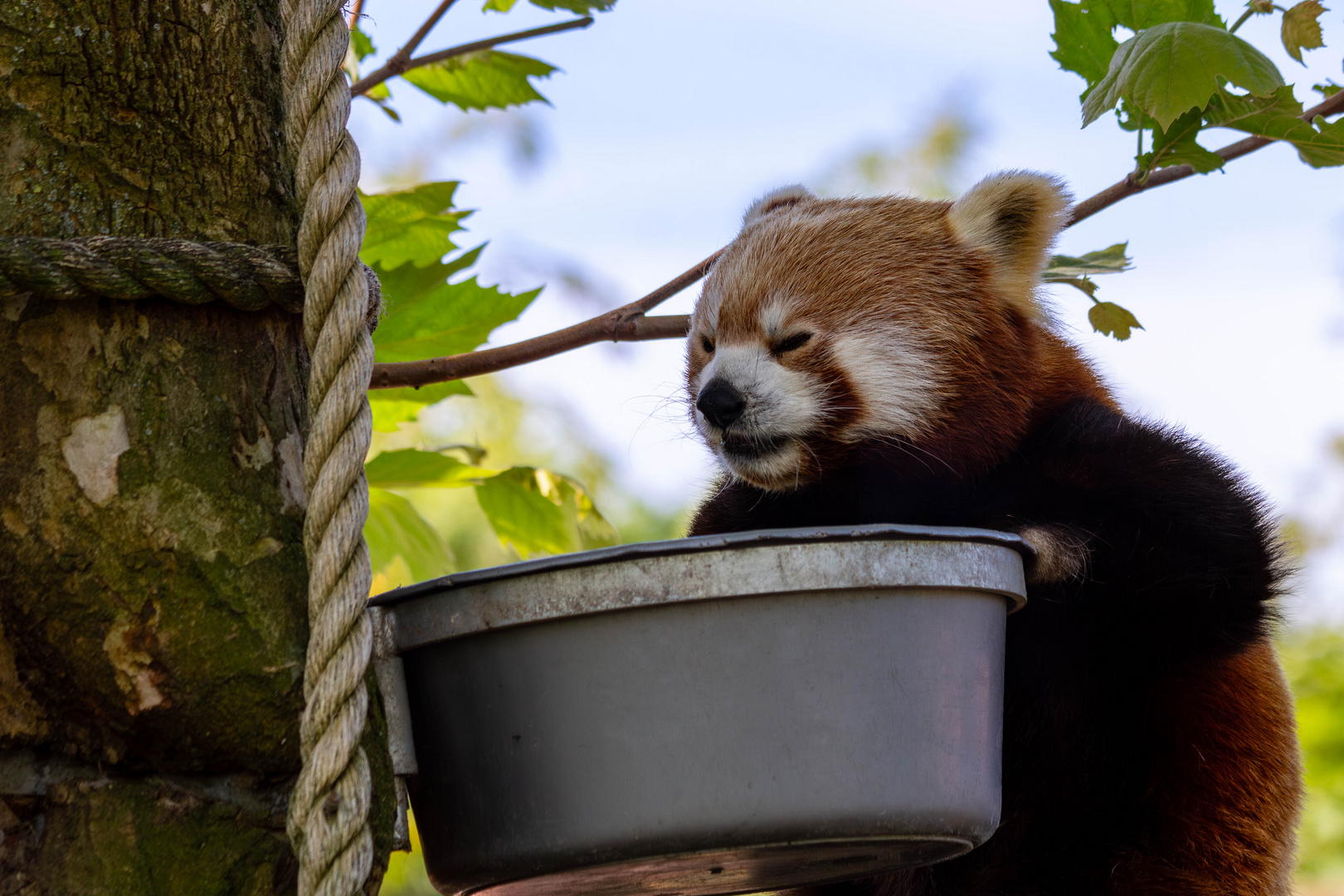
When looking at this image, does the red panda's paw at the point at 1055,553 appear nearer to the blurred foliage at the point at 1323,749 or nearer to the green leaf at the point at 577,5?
the green leaf at the point at 577,5

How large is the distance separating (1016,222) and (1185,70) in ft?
2.12

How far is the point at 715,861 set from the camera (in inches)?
48.7

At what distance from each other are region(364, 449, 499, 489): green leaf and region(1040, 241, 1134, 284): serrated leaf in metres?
1.10

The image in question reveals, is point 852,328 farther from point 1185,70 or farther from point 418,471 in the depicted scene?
point 418,471

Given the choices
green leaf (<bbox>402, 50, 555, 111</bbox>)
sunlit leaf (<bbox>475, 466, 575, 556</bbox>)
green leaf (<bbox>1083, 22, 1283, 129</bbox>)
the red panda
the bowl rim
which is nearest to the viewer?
the bowl rim

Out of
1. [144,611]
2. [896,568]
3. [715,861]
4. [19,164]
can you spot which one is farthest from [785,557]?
[19,164]

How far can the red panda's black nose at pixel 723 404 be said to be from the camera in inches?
74.7

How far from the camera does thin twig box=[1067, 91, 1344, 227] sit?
1.83 meters

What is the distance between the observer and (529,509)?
7.22 feet

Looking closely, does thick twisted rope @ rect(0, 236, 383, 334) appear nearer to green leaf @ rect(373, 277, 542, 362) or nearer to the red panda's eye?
green leaf @ rect(373, 277, 542, 362)

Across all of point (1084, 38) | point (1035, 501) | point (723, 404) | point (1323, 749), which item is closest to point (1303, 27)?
point (1084, 38)

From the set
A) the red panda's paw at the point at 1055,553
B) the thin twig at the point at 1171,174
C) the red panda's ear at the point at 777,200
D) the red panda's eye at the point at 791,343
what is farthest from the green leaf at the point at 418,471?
the thin twig at the point at 1171,174

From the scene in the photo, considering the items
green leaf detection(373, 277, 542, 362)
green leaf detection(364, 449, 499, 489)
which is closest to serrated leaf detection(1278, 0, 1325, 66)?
green leaf detection(373, 277, 542, 362)

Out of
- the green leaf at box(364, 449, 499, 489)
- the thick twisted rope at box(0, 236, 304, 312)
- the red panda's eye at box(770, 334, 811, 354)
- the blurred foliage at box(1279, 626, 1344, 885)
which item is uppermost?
the thick twisted rope at box(0, 236, 304, 312)
